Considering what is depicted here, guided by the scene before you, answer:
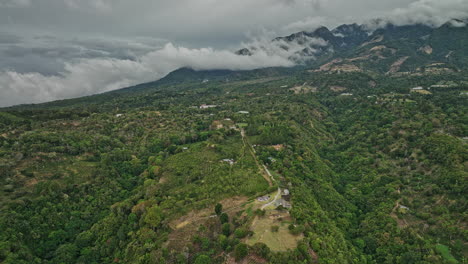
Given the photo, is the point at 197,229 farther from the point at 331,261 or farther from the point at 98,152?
the point at 98,152

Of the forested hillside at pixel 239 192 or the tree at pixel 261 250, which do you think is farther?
the forested hillside at pixel 239 192

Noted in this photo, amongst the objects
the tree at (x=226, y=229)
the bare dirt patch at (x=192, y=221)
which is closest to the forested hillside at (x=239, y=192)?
the bare dirt patch at (x=192, y=221)

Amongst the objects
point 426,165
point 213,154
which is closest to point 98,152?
point 213,154

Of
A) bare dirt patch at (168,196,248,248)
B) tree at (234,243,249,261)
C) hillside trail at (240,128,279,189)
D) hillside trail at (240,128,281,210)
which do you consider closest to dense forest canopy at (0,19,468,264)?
tree at (234,243,249,261)

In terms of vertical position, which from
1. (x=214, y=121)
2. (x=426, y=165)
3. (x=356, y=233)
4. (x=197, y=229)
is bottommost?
(x=356, y=233)

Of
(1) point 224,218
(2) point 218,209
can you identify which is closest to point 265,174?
(2) point 218,209

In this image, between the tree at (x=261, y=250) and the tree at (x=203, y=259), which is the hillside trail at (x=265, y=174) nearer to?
the tree at (x=261, y=250)

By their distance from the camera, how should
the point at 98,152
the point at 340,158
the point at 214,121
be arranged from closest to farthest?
the point at 98,152
the point at 340,158
the point at 214,121
